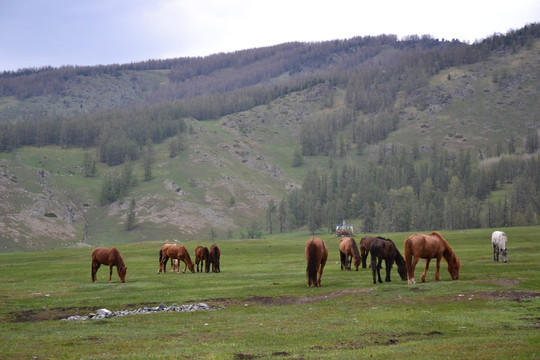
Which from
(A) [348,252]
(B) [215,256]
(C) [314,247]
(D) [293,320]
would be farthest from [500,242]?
(D) [293,320]

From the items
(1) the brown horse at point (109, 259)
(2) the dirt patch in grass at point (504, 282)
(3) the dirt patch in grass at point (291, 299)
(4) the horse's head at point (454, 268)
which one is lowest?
(3) the dirt patch in grass at point (291, 299)

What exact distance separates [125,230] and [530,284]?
7250 inches

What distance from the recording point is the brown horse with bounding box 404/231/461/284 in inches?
1187

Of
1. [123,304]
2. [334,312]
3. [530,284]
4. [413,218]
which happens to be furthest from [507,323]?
[413,218]

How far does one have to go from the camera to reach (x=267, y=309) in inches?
954

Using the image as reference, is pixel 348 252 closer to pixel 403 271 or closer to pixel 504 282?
pixel 403 271

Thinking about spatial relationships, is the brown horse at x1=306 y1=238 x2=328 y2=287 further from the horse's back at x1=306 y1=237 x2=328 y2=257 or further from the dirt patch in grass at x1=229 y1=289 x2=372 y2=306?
the dirt patch in grass at x1=229 y1=289 x2=372 y2=306

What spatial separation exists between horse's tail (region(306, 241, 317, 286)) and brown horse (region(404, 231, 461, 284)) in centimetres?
562

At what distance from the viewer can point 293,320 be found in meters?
21.0

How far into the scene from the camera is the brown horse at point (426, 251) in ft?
98.9

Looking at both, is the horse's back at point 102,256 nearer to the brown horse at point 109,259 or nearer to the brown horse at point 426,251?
the brown horse at point 109,259

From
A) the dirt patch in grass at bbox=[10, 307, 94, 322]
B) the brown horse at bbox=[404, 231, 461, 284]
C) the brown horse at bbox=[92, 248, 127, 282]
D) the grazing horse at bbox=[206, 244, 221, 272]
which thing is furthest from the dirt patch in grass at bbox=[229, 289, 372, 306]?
the grazing horse at bbox=[206, 244, 221, 272]

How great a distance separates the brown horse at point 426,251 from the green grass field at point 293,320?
0.89 meters

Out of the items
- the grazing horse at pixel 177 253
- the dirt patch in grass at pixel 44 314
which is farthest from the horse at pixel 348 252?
the dirt patch in grass at pixel 44 314
